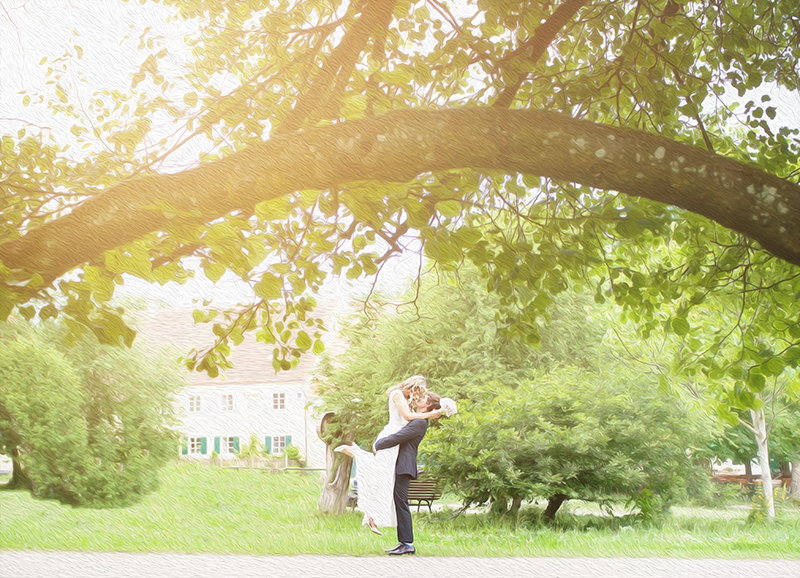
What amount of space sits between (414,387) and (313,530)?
0.76 m

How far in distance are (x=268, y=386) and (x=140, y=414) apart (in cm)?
64

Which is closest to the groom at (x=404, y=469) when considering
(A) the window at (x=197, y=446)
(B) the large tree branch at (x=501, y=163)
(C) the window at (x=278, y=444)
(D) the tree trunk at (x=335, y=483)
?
(D) the tree trunk at (x=335, y=483)

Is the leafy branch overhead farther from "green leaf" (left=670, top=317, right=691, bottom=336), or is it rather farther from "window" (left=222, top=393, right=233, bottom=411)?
"window" (left=222, top=393, right=233, bottom=411)

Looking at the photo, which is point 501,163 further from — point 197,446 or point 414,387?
point 197,446

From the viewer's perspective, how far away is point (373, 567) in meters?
2.87

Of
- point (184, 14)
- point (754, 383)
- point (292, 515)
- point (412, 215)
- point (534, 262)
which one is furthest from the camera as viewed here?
point (292, 515)

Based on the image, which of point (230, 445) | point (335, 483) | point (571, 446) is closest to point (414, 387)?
point (335, 483)

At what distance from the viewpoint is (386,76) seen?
2018 mm

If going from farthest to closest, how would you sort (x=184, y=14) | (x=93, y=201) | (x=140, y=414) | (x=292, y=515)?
(x=140, y=414), (x=292, y=515), (x=184, y=14), (x=93, y=201)

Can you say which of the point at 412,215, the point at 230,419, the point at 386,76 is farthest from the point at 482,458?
the point at 412,215

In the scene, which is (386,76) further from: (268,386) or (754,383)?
(268,386)

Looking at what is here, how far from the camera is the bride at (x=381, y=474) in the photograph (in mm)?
2922

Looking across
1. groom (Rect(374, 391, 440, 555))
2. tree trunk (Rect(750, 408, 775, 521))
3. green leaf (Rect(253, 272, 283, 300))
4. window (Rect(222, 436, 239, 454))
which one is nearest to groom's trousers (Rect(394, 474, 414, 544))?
groom (Rect(374, 391, 440, 555))

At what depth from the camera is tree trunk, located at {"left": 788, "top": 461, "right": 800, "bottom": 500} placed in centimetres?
301
